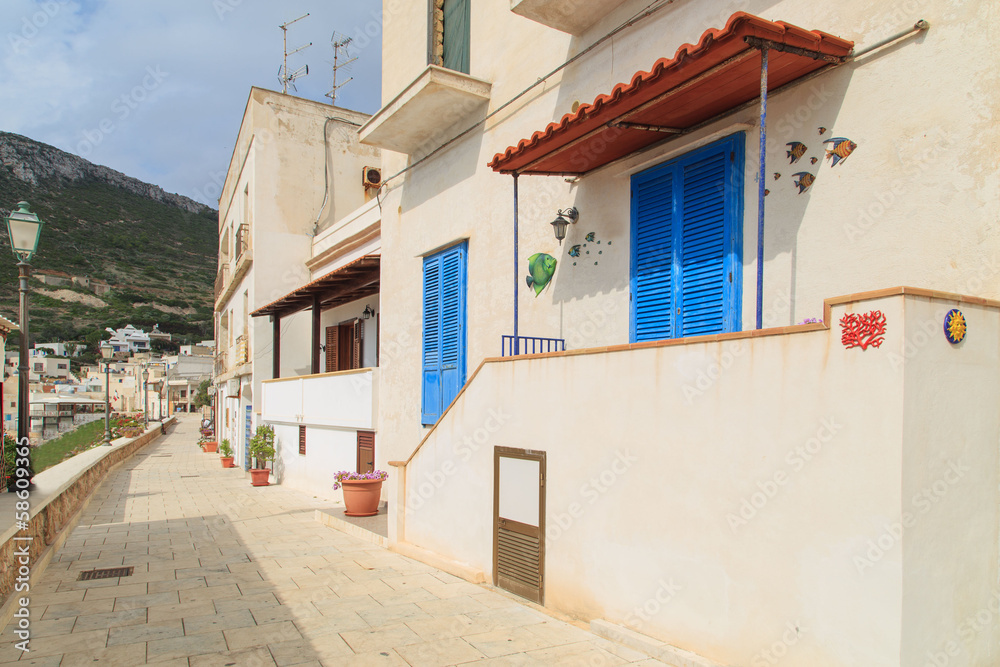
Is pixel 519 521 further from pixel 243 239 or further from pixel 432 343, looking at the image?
pixel 243 239

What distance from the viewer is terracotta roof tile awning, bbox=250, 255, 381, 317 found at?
14.3 metres

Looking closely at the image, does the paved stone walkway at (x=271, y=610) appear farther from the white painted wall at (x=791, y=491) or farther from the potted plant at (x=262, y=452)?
the potted plant at (x=262, y=452)

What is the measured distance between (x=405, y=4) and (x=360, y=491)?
28.4 feet

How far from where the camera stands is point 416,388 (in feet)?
37.9

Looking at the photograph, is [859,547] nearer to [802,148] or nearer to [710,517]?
[710,517]

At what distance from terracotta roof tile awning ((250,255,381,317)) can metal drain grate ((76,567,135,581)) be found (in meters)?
7.12

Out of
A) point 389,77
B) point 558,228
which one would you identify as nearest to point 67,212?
point 389,77

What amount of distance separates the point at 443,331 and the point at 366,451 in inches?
163

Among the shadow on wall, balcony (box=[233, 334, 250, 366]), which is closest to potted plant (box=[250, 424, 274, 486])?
balcony (box=[233, 334, 250, 366])

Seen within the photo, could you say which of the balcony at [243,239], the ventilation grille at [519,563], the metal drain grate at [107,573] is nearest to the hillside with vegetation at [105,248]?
the balcony at [243,239]

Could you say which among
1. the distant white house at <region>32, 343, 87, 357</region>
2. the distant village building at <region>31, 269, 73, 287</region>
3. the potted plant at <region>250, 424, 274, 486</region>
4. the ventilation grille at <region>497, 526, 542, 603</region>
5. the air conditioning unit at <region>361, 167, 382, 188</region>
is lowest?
the potted plant at <region>250, 424, 274, 486</region>

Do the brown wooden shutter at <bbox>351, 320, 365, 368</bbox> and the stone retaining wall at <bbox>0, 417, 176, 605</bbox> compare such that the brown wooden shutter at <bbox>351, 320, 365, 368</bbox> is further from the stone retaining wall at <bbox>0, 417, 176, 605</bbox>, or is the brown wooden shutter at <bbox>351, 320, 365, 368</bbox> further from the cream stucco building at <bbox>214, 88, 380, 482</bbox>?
the stone retaining wall at <bbox>0, 417, 176, 605</bbox>

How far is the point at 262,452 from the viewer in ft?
61.0

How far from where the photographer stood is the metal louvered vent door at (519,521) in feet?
21.5
